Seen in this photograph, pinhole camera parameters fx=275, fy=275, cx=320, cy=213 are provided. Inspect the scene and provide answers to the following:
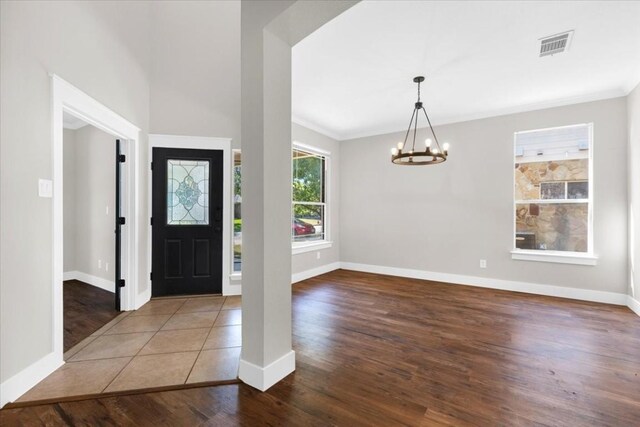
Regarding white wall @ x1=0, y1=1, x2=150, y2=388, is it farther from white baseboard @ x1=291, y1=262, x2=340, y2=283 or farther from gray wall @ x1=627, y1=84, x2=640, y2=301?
gray wall @ x1=627, y1=84, x2=640, y2=301

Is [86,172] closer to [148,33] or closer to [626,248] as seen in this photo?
[148,33]

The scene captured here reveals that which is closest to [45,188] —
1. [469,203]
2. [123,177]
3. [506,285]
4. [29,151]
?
[29,151]

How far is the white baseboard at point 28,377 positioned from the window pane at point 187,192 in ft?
6.68

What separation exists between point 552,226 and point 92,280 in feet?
23.4

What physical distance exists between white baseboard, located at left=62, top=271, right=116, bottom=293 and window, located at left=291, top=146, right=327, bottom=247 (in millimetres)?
2828

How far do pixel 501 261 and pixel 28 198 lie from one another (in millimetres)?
5478

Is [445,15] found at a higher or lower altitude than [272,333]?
higher

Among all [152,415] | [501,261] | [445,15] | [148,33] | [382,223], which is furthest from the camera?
[382,223]

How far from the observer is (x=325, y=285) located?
4.53 m

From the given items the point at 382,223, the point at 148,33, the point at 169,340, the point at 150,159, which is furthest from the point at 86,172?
the point at 382,223

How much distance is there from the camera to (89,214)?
170 inches

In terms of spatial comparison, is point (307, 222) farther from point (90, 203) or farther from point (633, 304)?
point (633, 304)

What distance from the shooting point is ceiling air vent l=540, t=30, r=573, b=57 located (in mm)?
2449

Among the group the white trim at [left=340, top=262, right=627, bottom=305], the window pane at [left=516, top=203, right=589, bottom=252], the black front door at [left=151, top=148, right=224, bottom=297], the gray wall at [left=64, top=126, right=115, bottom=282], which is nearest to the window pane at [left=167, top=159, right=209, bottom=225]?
the black front door at [left=151, top=148, right=224, bottom=297]
